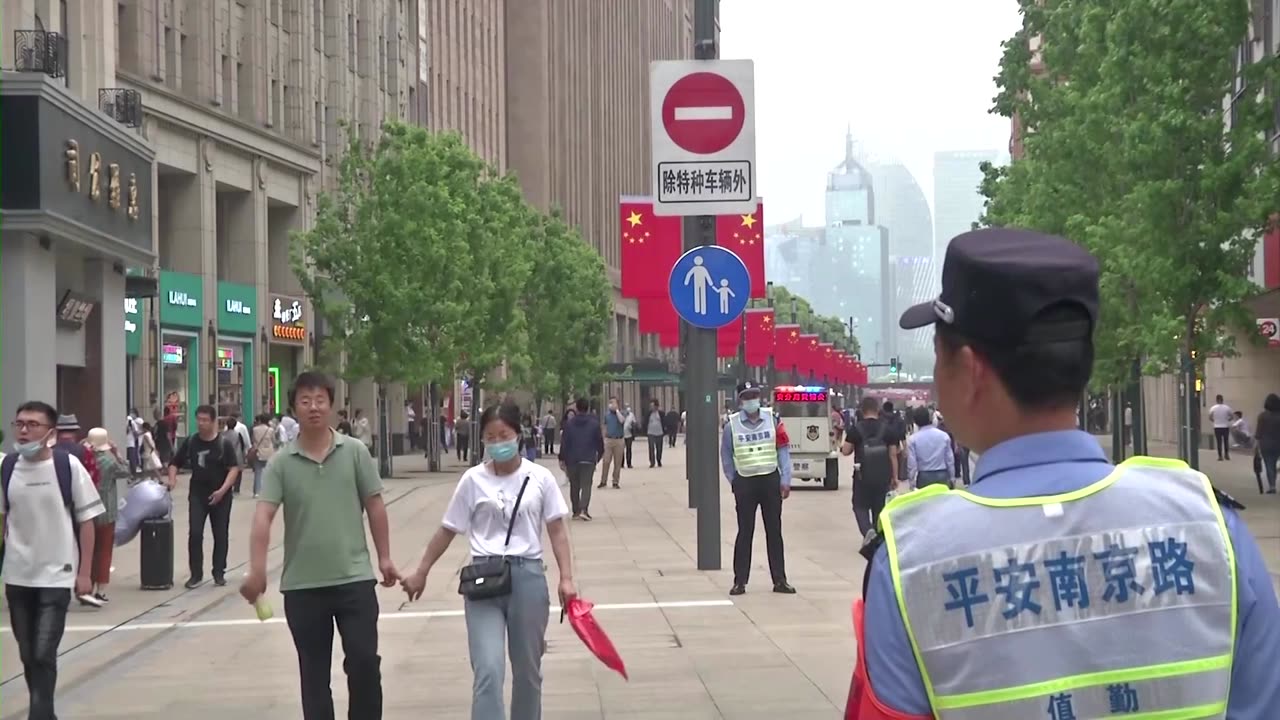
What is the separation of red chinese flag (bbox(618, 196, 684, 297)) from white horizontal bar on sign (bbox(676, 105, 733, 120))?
548 inches

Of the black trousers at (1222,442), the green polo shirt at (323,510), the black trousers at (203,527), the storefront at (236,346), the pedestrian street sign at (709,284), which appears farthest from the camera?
the storefront at (236,346)

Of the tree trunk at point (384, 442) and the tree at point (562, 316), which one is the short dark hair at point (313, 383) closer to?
the tree trunk at point (384, 442)

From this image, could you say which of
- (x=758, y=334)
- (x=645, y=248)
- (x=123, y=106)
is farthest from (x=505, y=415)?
(x=758, y=334)

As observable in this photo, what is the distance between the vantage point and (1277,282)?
120 feet

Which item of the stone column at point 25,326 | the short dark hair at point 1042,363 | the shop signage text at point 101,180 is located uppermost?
the shop signage text at point 101,180

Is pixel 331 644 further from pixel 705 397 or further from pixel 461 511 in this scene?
pixel 705 397

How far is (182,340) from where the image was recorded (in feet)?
156

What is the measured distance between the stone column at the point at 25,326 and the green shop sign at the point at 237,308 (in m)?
24.4

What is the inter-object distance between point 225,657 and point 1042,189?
102ft

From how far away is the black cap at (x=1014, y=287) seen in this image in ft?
7.89

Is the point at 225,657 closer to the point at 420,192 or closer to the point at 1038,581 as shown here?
the point at 1038,581

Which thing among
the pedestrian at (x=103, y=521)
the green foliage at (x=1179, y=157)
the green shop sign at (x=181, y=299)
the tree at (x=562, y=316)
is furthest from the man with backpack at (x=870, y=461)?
the tree at (x=562, y=316)

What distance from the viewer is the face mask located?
27.9ft

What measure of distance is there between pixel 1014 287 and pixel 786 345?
70.6 metres
